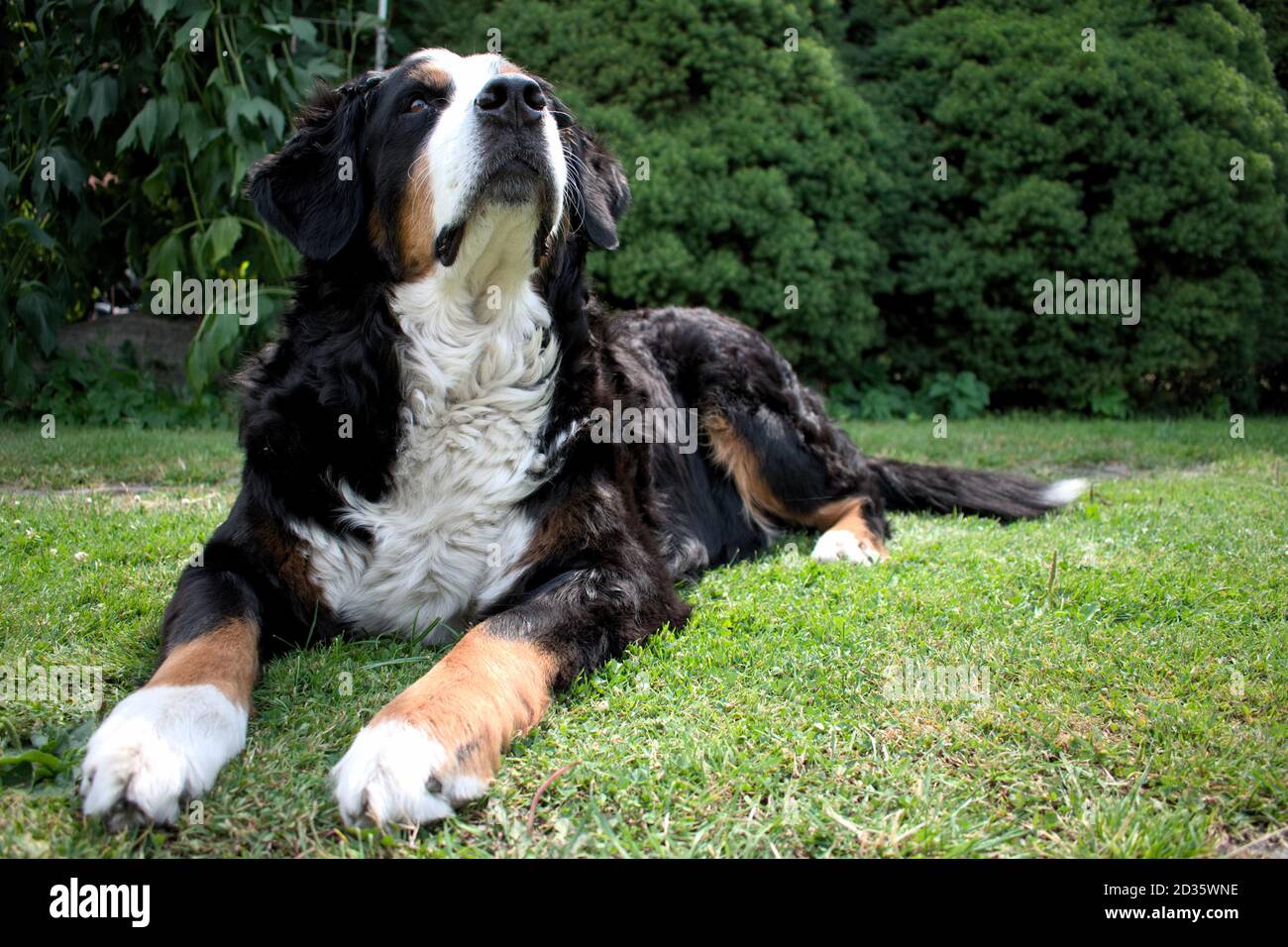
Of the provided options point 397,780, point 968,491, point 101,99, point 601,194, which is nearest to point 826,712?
point 397,780

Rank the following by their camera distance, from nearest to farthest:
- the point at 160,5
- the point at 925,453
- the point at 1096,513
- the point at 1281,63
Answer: the point at 1096,513 < the point at 160,5 < the point at 925,453 < the point at 1281,63

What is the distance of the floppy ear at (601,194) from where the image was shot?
128 inches

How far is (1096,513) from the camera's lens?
4.55m

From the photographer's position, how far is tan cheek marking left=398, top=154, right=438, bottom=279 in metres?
2.79

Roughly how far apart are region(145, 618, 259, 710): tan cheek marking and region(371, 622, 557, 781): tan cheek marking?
366 mm

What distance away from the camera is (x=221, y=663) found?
2.22 m

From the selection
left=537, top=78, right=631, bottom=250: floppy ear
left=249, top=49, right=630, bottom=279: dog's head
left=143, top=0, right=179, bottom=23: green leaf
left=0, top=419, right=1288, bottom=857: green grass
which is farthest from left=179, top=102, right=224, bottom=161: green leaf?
left=537, top=78, right=631, bottom=250: floppy ear

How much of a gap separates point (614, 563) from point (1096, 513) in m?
2.82

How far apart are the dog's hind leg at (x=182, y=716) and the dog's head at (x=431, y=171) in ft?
3.62

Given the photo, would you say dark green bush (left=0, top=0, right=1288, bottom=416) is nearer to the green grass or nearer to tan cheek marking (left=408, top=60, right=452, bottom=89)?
the green grass
